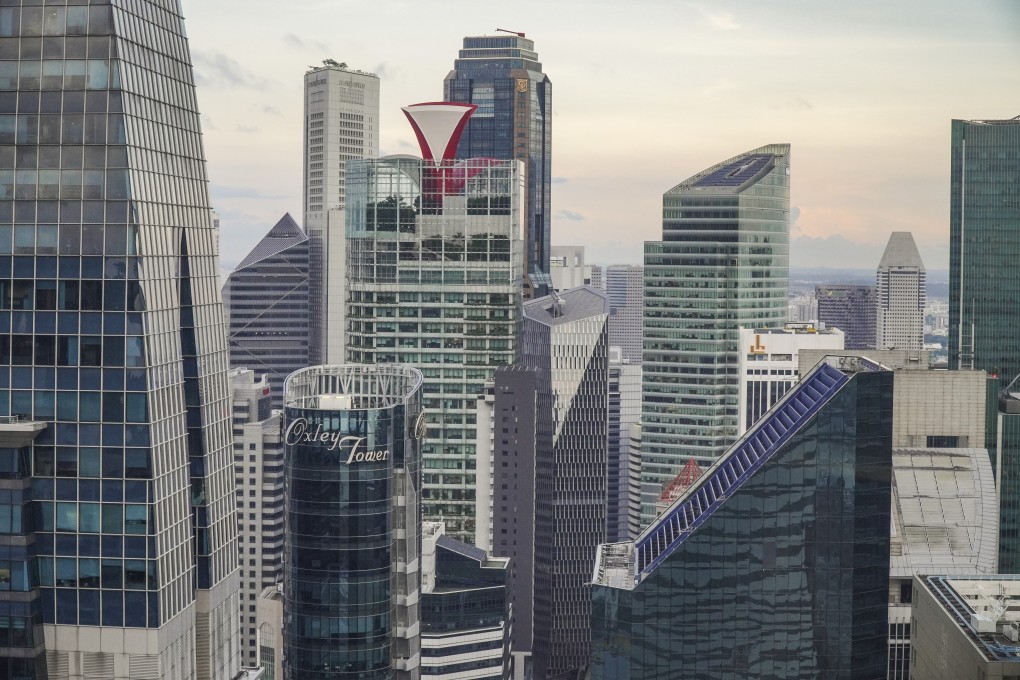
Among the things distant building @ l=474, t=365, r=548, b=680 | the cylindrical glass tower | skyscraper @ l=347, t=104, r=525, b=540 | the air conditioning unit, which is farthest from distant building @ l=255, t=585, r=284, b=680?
the air conditioning unit

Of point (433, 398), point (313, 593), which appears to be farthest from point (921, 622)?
point (433, 398)

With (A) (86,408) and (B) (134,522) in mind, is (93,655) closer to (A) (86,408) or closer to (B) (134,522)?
(B) (134,522)

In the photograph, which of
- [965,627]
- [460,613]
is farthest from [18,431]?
[460,613]

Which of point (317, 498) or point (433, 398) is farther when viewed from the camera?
point (433, 398)

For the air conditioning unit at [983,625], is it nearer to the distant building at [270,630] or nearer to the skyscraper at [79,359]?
the skyscraper at [79,359]

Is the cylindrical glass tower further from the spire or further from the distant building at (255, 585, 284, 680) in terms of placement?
the spire
